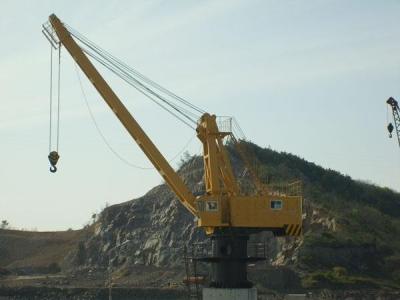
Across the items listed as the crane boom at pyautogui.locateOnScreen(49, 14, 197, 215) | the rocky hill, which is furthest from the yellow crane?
the rocky hill

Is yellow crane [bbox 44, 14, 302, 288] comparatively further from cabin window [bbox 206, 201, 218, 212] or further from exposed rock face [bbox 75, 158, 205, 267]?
exposed rock face [bbox 75, 158, 205, 267]

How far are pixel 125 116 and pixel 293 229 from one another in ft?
44.0

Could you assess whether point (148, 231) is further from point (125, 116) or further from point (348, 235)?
point (125, 116)

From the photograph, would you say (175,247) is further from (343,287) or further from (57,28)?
(57,28)

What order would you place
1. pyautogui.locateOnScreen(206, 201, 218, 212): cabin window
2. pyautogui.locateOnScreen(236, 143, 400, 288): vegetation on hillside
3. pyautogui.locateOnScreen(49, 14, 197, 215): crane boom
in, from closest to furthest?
pyautogui.locateOnScreen(206, 201, 218, 212): cabin window, pyautogui.locateOnScreen(49, 14, 197, 215): crane boom, pyautogui.locateOnScreen(236, 143, 400, 288): vegetation on hillside

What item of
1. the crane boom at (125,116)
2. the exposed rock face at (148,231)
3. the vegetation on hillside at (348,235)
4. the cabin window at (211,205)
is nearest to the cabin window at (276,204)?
the cabin window at (211,205)

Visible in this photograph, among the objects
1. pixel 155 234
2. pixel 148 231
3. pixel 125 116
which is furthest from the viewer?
pixel 148 231

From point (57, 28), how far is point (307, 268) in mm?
39377

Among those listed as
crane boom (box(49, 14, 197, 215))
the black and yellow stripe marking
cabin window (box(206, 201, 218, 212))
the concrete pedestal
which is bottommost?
the concrete pedestal

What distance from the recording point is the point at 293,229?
4775cm

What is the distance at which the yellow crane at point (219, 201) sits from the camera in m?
46.6

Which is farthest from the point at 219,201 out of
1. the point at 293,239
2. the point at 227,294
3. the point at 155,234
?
the point at 155,234

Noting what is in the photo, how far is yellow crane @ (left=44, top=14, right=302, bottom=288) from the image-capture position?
46634mm

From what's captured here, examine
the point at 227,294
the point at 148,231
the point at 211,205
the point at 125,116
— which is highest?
the point at 125,116
